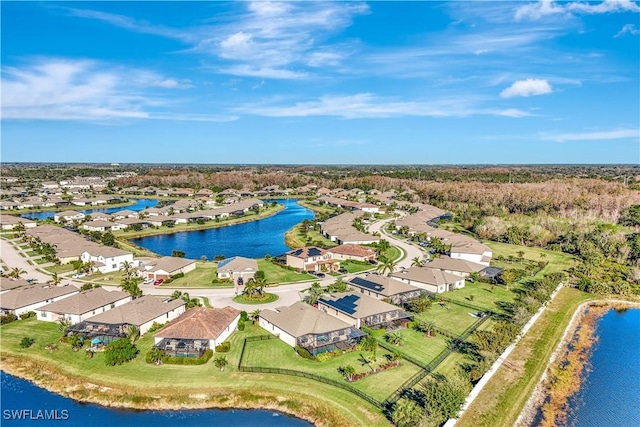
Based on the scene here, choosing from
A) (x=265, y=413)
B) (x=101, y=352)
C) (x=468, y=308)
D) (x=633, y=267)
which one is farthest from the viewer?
(x=633, y=267)

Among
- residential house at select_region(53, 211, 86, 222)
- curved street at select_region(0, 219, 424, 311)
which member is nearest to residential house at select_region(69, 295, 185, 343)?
curved street at select_region(0, 219, 424, 311)

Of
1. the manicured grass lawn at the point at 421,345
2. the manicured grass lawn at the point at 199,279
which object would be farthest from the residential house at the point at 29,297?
the manicured grass lawn at the point at 421,345

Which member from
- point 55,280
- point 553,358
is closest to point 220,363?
point 553,358

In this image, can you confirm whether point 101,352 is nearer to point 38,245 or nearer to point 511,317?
point 511,317

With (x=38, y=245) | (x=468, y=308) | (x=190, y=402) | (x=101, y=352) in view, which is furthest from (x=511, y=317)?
(x=38, y=245)

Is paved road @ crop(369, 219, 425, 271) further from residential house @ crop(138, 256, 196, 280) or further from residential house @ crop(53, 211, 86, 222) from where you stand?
residential house @ crop(53, 211, 86, 222)

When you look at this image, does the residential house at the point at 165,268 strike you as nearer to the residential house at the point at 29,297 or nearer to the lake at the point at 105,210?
the residential house at the point at 29,297
